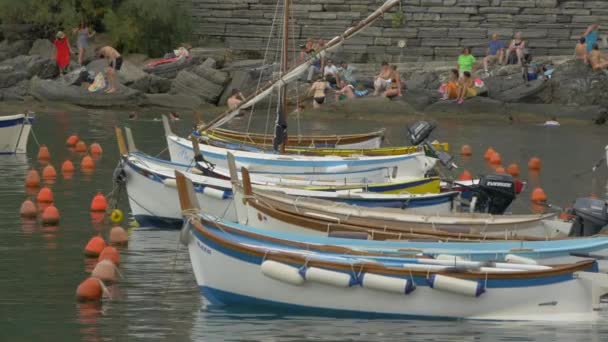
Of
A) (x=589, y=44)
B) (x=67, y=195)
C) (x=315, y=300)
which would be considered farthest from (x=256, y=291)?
(x=589, y=44)

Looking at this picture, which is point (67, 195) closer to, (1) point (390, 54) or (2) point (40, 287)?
(2) point (40, 287)

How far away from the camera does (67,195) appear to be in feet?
80.1

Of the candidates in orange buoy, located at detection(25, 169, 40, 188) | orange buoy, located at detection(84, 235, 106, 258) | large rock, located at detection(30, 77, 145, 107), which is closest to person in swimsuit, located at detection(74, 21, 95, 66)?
large rock, located at detection(30, 77, 145, 107)

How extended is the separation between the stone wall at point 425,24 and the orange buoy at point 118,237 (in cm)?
2415

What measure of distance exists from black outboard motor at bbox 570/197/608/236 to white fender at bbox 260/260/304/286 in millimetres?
4027

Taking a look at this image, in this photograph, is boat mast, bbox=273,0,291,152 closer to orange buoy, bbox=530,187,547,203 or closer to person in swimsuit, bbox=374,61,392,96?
orange buoy, bbox=530,187,547,203

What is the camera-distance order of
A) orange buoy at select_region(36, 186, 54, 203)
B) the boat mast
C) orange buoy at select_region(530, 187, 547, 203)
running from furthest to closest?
the boat mast, orange buoy at select_region(530, 187, 547, 203), orange buoy at select_region(36, 186, 54, 203)

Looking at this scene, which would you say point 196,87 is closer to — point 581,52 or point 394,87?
point 394,87

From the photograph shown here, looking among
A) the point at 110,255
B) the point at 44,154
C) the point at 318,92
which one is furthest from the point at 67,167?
the point at 318,92

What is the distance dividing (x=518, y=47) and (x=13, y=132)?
50.9ft

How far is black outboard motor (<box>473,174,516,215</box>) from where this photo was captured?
768 inches

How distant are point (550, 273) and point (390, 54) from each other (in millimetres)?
29356

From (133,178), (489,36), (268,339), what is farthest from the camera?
(489,36)

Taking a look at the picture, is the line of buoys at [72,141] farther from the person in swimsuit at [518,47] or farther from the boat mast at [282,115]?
the person in swimsuit at [518,47]
